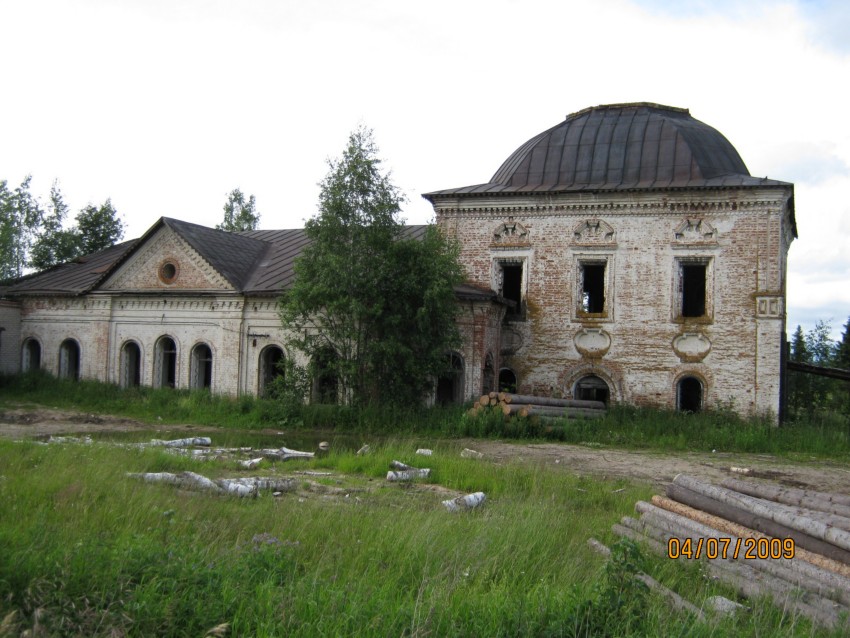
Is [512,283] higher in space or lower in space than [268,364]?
higher

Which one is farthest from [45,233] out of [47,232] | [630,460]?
[630,460]

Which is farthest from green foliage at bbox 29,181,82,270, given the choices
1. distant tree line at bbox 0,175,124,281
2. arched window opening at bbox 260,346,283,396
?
arched window opening at bbox 260,346,283,396

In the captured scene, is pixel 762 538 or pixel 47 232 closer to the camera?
pixel 762 538

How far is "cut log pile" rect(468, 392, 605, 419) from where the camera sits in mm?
17141

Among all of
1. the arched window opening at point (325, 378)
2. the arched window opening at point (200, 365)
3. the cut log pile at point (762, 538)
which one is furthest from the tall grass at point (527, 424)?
the cut log pile at point (762, 538)

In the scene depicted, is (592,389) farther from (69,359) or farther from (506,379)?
(69,359)

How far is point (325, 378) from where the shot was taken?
2011cm

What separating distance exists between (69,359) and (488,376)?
14030mm

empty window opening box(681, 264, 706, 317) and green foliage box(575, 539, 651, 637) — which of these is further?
empty window opening box(681, 264, 706, 317)

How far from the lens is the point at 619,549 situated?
5.44 m

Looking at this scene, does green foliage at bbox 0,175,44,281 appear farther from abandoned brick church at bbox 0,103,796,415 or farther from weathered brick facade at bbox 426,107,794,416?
weathered brick facade at bbox 426,107,794,416

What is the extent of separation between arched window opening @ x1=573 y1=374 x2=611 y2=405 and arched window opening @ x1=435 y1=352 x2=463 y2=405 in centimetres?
331

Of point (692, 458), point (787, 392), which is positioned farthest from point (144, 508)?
point (787, 392)

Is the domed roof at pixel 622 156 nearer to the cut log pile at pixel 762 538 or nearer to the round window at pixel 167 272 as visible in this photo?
the round window at pixel 167 272
